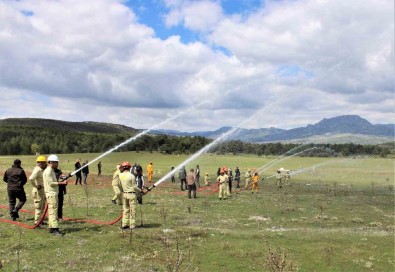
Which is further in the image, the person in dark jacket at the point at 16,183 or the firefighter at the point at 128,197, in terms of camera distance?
the person in dark jacket at the point at 16,183

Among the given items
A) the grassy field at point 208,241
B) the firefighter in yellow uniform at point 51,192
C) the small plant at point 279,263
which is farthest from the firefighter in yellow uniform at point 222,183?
the firefighter in yellow uniform at point 51,192

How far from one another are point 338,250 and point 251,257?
435cm

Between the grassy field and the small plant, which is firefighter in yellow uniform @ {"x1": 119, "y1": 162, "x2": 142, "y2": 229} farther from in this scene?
the small plant

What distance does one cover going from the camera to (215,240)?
18938mm

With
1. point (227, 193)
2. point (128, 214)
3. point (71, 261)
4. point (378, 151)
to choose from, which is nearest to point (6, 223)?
point (128, 214)

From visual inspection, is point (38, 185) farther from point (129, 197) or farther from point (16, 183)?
point (129, 197)

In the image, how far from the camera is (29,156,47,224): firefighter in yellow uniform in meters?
18.6

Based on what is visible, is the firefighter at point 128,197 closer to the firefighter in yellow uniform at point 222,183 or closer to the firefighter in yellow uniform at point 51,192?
the firefighter in yellow uniform at point 51,192

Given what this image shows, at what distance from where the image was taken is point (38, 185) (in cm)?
1897

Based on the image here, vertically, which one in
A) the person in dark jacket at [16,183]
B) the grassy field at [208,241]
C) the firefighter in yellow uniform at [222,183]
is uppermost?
the person in dark jacket at [16,183]

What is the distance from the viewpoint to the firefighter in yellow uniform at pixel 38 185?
18.6 m

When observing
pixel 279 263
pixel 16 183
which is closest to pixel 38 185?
pixel 16 183

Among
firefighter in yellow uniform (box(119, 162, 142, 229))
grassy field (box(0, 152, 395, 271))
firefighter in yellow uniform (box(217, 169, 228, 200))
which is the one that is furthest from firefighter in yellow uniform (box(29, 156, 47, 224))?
firefighter in yellow uniform (box(217, 169, 228, 200))

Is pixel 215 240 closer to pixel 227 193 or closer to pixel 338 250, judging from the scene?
pixel 338 250
